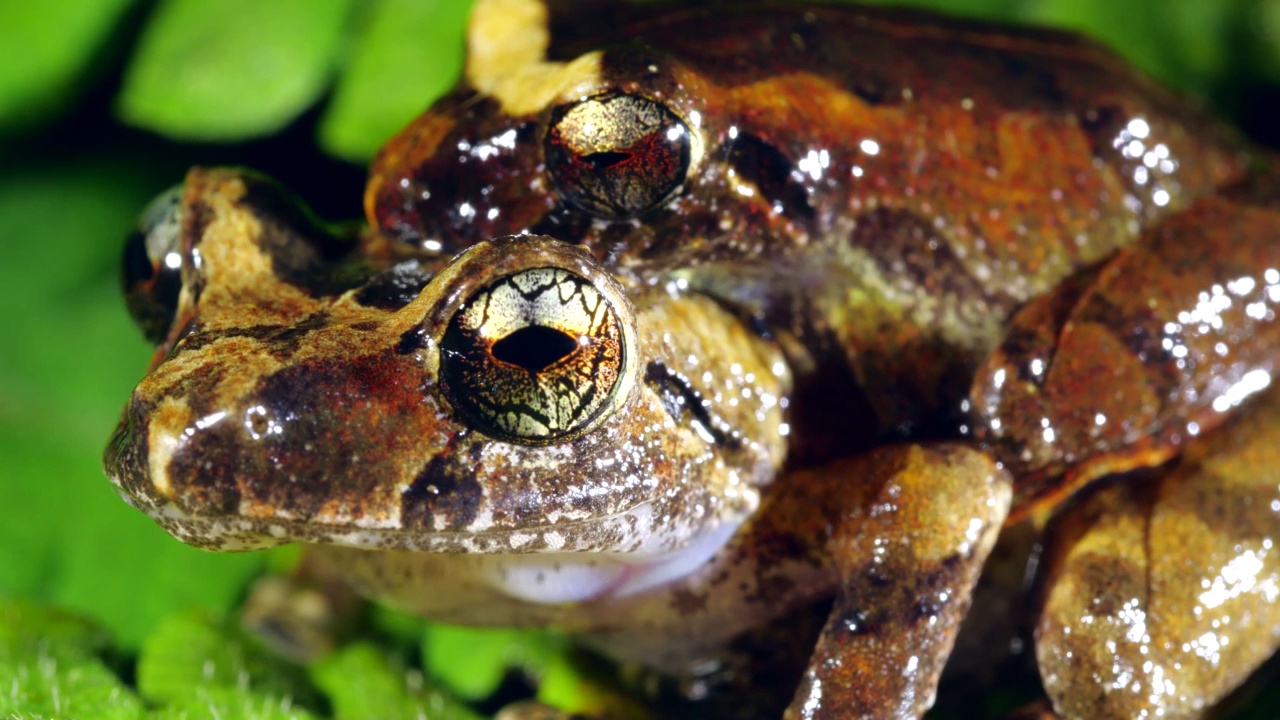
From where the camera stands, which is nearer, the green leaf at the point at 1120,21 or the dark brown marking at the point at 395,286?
the dark brown marking at the point at 395,286

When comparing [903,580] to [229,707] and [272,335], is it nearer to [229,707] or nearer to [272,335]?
[272,335]

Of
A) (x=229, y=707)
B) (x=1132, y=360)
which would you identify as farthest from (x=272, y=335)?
(x=1132, y=360)

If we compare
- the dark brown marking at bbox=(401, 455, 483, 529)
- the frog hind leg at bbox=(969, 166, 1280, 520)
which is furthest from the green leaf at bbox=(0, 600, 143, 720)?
the frog hind leg at bbox=(969, 166, 1280, 520)

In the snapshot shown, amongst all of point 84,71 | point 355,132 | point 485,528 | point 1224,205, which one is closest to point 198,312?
point 485,528

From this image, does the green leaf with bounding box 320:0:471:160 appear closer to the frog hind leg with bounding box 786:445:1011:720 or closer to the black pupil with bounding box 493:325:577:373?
the black pupil with bounding box 493:325:577:373

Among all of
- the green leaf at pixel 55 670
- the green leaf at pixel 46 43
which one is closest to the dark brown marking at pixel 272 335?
the green leaf at pixel 55 670

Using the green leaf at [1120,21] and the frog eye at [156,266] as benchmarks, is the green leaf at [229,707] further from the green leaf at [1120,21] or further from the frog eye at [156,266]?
the green leaf at [1120,21]
